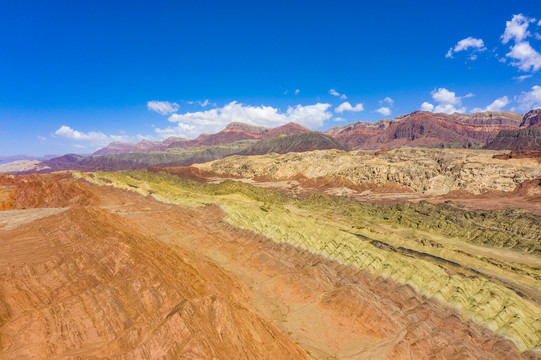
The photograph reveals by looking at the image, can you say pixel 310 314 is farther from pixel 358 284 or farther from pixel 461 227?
pixel 461 227

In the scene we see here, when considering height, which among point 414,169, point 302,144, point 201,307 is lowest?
point 414,169

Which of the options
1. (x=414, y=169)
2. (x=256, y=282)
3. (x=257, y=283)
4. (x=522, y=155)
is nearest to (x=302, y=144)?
(x=414, y=169)

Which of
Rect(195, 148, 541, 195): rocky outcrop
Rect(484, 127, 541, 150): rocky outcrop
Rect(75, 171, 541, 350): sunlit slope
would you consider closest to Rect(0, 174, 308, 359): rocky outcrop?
Rect(75, 171, 541, 350): sunlit slope

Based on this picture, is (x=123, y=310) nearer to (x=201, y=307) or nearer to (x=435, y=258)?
(x=201, y=307)

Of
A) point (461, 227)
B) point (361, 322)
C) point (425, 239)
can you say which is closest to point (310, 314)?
point (361, 322)

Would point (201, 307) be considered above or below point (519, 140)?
below

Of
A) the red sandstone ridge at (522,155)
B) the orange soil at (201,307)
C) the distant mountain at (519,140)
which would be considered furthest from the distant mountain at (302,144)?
the orange soil at (201,307)
